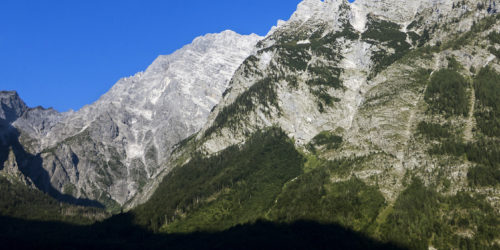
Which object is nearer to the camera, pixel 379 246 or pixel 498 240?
pixel 498 240

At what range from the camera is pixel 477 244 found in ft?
607

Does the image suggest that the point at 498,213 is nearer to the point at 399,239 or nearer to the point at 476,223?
the point at 476,223

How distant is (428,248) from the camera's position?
190 metres

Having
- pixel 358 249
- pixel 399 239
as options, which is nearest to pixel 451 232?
pixel 399 239

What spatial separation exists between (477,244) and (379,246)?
3869cm

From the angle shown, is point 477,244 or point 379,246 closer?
point 477,244

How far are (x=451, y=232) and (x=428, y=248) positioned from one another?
520 inches

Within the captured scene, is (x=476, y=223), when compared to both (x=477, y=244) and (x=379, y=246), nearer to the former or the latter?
(x=477, y=244)

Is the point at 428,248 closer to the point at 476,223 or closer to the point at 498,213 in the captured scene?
the point at 476,223

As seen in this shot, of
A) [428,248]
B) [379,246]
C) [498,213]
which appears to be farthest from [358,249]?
[498,213]

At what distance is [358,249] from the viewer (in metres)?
200


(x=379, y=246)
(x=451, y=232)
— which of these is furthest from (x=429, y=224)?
(x=379, y=246)

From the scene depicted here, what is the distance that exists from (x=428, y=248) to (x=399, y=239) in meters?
12.1

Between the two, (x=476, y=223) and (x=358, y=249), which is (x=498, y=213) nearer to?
(x=476, y=223)
